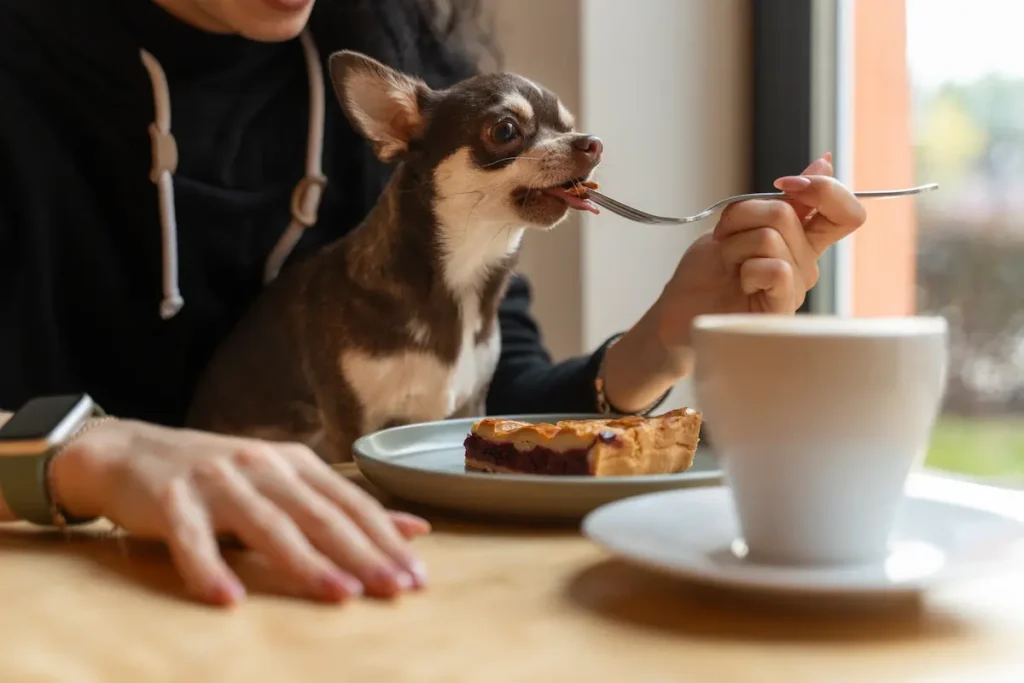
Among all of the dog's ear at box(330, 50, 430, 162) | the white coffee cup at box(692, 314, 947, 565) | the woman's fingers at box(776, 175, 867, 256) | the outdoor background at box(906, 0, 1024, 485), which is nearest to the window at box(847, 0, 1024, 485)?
the outdoor background at box(906, 0, 1024, 485)

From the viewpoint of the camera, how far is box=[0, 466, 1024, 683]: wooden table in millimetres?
440

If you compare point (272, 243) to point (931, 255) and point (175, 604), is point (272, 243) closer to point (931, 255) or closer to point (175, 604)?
point (175, 604)

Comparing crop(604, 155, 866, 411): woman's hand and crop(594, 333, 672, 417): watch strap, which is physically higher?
crop(604, 155, 866, 411): woman's hand

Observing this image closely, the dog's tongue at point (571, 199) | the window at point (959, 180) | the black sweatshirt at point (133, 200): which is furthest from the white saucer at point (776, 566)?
the window at point (959, 180)

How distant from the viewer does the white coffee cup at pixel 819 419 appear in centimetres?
48

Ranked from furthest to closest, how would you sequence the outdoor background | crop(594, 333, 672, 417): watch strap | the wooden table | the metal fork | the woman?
the outdoor background < crop(594, 333, 672, 417): watch strap < the woman < the metal fork < the wooden table

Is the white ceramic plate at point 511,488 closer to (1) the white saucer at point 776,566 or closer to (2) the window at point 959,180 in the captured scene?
(1) the white saucer at point 776,566

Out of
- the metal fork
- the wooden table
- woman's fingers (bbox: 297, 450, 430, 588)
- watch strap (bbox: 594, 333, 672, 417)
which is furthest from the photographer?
watch strap (bbox: 594, 333, 672, 417)

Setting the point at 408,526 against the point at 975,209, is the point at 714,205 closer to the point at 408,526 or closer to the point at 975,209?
the point at 408,526

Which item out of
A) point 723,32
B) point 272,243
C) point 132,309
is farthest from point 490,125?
point 723,32

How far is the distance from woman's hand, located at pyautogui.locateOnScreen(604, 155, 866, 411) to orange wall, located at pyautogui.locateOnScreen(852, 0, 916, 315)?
0.94 m

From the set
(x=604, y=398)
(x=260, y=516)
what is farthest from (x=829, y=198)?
(x=260, y=516)

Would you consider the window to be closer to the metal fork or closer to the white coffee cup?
the metal fork

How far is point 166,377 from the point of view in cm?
139
